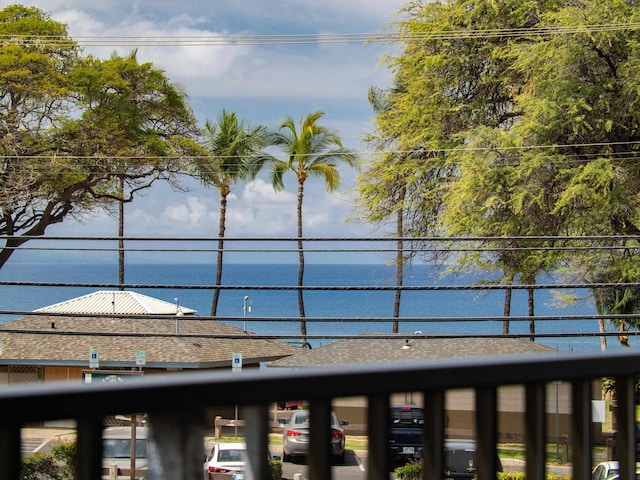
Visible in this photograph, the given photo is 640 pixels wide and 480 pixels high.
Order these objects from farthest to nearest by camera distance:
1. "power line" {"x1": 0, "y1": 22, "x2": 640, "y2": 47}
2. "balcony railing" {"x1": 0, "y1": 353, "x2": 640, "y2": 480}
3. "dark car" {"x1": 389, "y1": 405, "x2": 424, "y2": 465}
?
"power line" {"x1": 0, "y1": 22, "x2": 640, "y2": 47}, "dark car" {"x1": 389, "y1": 405, "x2": 424, "y2": 465}, "balcony railing" {"x1": 0, "y1": 353, "x2": 640, "y2": 480}

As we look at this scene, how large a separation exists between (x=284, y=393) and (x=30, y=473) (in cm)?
40

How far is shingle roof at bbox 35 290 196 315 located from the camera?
79.7ft

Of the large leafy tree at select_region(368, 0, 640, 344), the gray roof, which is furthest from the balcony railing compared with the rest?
the large leafy tree at select_region(368, 0, 640, 344)

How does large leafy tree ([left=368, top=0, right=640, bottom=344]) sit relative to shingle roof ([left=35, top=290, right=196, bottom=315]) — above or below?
above

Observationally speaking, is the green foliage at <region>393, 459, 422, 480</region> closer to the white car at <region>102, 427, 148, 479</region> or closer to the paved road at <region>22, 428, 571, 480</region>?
the paved road at <region>22, 428, 571, 480</region>

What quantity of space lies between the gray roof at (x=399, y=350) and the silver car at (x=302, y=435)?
11.5 m

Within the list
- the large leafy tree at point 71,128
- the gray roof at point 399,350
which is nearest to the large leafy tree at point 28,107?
the large leafy tree at point 71,128

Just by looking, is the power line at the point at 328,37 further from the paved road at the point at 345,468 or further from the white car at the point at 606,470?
the paved road at the point at 345,468

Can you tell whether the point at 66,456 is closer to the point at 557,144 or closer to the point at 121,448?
the point at 121,448

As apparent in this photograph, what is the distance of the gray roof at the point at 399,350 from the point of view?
13.9m

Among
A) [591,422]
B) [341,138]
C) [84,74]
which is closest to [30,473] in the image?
[591,422]

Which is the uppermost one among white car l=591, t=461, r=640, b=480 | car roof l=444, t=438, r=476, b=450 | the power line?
the power line

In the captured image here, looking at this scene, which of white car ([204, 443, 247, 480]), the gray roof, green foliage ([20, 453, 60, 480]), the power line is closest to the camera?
green foliage ([20, 453, 60, 480])

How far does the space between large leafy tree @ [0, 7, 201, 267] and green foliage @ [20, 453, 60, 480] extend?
28.0 meters
